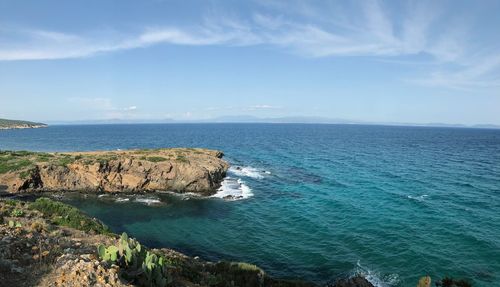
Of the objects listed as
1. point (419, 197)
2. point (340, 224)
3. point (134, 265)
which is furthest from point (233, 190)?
point (134, 265)

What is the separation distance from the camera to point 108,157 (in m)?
65.5

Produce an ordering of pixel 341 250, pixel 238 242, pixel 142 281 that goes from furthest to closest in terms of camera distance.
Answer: pixel 238 242, pixel 341 250, pixel 142 281

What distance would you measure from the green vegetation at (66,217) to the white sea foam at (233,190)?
28.0m

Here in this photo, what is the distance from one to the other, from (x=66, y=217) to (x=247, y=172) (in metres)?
51.8

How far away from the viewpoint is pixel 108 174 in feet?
202

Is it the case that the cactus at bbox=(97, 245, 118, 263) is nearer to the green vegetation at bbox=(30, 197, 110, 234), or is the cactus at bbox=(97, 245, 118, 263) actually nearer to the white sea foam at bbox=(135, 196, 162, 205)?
the green vegetation at bbox=(30, 197, 110, 234)

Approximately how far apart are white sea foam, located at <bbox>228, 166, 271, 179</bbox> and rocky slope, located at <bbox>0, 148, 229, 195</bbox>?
41.0 ft

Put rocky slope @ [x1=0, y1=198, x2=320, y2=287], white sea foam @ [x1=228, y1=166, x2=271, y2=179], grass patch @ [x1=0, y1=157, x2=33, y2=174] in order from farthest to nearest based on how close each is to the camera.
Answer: white sea foam @ [x1=228, y1=166, x2=271, y2=179]
grass patch @ [x1=0, y1=157, x2=33, y2=174]
rocky slope @ [x1=0, y1=198, x2=320, y2=287]

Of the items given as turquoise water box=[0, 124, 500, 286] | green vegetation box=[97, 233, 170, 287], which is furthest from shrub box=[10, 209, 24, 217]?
green vegetation box=[97, 233, 170, 287]

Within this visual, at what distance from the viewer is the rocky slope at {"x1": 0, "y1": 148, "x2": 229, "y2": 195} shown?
5944cm

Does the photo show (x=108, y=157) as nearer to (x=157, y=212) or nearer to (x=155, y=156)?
(x=155, y=156)

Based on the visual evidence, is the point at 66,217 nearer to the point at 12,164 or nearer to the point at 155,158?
the point at 155,158

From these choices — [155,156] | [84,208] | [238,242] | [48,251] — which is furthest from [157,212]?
[48,251]

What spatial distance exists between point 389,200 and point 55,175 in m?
54.1
